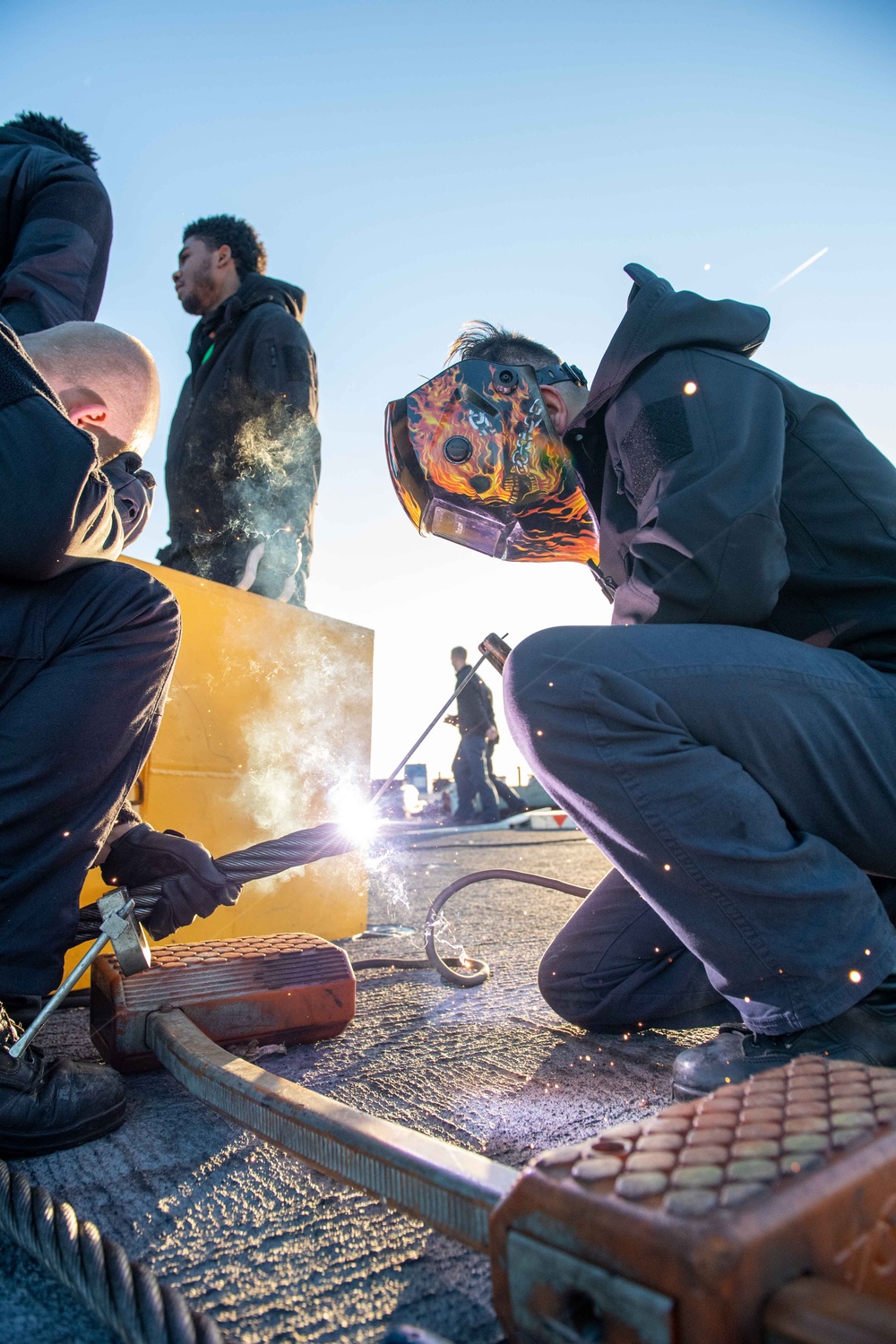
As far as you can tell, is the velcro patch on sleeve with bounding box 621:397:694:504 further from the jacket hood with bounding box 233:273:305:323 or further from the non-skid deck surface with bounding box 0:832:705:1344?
the jacket hood with bounding box 233:273:305:323

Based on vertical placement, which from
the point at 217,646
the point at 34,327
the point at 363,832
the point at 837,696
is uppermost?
the point at 34,327

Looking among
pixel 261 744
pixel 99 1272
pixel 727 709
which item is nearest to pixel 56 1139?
pixel 99 1272

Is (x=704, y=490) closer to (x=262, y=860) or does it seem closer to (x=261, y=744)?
(x=262, y=860)

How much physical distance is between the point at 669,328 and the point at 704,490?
0.33 metres

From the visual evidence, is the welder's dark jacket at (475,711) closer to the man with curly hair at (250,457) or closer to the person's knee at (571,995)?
the man with curly hair at (250,457)

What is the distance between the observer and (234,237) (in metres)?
3.60

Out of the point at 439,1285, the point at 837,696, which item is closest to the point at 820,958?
the point at 837,696

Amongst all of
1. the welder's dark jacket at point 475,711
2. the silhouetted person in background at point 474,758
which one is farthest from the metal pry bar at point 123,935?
the silhouetted person in background at point 474,758

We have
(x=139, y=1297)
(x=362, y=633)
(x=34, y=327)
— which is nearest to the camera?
(x=139, y=1297)

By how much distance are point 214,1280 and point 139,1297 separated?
146mm

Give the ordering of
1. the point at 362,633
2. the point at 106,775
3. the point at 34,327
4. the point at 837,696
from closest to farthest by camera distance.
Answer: the point at 837,696
the point at 106,775
the point at 34,327
the point at 362,633

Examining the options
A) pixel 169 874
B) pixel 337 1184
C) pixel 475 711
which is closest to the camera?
pixel 337 1184

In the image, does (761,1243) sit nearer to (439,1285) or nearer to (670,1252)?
(670,1252)

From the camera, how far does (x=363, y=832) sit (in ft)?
5.45
